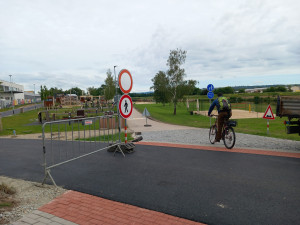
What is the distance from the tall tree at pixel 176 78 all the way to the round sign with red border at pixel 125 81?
78.4 ft

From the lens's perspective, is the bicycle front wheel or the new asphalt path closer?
the new asphalt path

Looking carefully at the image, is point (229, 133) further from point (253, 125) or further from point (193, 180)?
point (253, 125)

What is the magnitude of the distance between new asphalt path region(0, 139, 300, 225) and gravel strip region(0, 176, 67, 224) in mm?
265

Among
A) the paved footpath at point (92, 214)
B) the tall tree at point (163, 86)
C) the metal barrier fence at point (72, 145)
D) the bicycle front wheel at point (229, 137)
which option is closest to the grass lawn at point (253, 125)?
the bicycle front wheel at point (229, 137)

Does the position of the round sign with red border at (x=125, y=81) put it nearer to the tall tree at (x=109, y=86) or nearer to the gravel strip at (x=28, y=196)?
the gravel strip at (x=28, y=196)

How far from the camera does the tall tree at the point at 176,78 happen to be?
31.1 meters

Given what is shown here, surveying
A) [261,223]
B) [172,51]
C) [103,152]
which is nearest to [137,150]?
[103,152]

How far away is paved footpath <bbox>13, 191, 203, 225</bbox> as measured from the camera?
3.23m

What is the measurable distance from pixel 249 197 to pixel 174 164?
231cm

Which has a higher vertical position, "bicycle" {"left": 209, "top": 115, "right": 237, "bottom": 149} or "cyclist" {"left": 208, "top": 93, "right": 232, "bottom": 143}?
"cyclist" {"left": 208, "top": 93, "right": 232, "bottom": 143}

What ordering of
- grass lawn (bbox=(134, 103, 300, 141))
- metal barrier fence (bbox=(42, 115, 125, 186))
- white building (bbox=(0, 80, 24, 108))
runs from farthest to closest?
white building (bbox=(0, 80, 24, 108)) → grass lawn (bbox=(134, 103, 300, 141)) → metal barrier fence (bbox=(42, 115, 125, 186))

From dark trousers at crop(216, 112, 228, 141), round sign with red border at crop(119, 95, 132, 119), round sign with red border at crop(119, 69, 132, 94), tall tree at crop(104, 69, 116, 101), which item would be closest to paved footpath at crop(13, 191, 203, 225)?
round sign with red border at crop(119, 95, 132, 119)

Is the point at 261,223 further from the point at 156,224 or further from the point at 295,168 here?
the point at 295,168

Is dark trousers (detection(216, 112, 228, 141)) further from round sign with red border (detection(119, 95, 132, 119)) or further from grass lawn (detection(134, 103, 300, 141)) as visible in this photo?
grass lawn (detection(134, 103, 300, 141))
